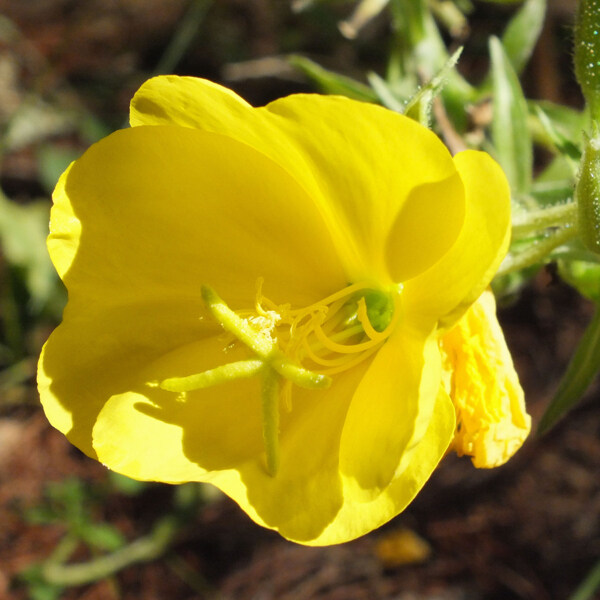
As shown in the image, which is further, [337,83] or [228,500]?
[228,500]

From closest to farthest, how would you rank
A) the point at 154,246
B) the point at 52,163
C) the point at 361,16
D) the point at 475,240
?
the point at 475,240 < the point at 154,246 < the point at 361,16 < the point at 52,163

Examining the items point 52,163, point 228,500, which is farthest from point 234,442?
point 52,163

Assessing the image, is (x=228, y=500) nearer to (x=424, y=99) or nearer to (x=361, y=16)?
(x=361, y=16)

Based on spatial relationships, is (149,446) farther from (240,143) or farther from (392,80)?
(392,80)

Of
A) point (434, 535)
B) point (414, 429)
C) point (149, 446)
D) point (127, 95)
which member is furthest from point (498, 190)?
point (127, 95)

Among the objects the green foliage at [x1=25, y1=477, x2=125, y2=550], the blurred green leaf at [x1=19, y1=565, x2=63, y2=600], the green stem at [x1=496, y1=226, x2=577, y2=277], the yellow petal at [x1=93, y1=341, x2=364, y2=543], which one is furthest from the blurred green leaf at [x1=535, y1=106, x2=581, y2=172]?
the blurred green leaf at [x1=19, y1=565, x2=63, y2=600]

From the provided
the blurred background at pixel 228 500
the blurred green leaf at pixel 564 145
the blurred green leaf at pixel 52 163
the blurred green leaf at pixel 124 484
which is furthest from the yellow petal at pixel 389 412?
the blurred green leaf at pixel 52 163
